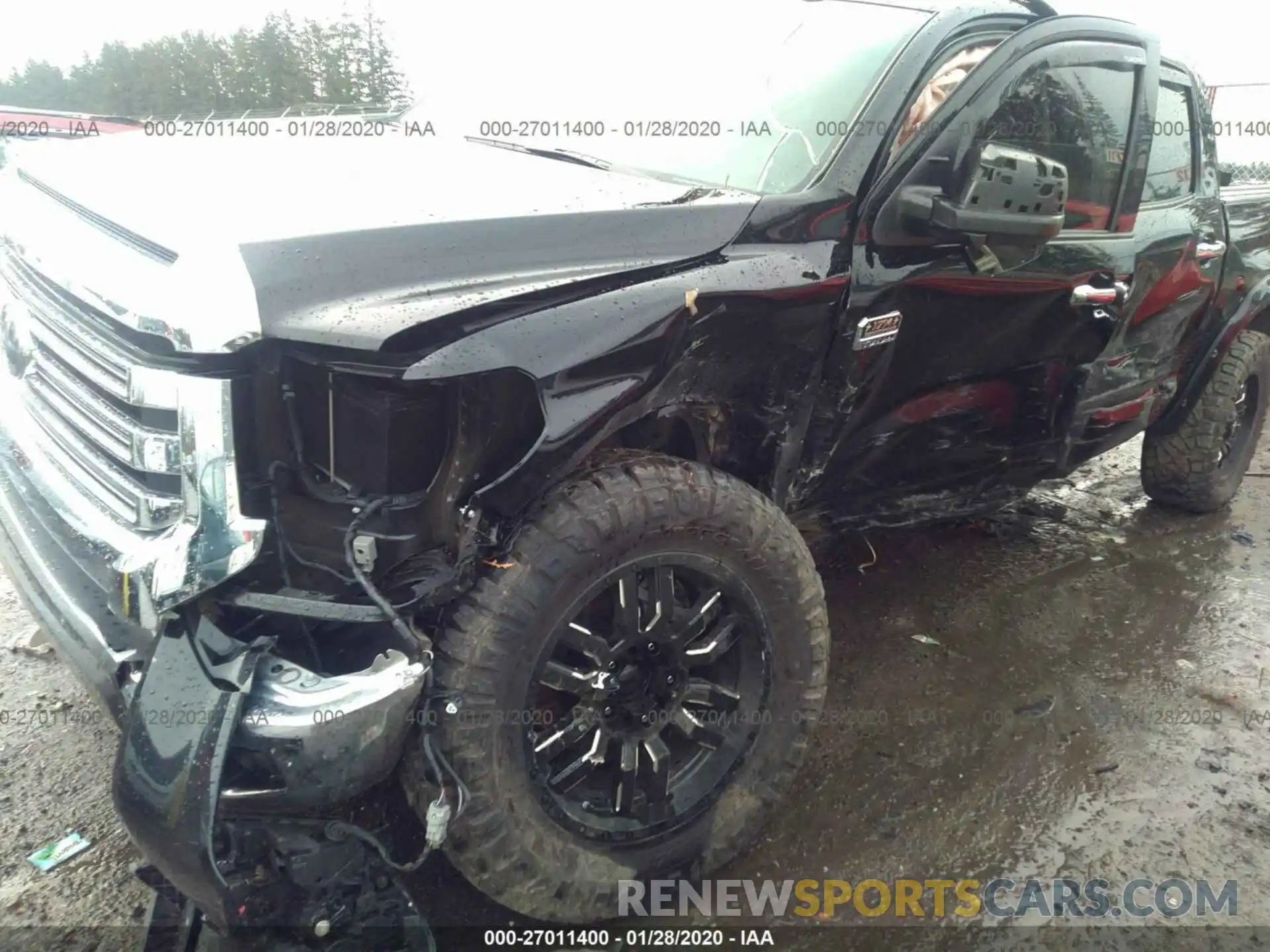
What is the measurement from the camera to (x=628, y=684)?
6.71 feet

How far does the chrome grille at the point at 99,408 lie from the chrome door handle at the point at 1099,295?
2.61 m

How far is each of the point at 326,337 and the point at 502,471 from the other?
0.44 m

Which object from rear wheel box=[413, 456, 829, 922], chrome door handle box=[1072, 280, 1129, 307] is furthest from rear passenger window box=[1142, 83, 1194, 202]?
rear wheel box=[413, 456, 829, 922]

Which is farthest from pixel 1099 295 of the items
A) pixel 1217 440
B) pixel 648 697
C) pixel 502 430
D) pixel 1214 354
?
pixel 502 430

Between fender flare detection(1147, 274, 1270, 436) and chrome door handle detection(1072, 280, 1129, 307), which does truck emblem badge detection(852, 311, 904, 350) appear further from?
fender flare detection(1147, 274, 1270, 436)

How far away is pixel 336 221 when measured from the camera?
1.70 meters

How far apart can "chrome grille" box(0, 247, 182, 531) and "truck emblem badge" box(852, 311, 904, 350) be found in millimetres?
1595

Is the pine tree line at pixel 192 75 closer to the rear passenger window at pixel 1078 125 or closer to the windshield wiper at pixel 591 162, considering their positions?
the windshield wiper at pixel 591 162

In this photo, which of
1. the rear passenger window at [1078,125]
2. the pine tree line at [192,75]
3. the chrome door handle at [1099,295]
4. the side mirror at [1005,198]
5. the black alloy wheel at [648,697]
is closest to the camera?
the black alloy wheel at [648,697]

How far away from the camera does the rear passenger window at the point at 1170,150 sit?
3332 millimetres

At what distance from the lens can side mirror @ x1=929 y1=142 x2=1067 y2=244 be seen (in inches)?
84.7

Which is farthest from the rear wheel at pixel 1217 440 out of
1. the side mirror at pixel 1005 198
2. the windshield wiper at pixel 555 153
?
the windshield wiper at pixel 555 153

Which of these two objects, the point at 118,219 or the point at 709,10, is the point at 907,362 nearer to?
the point at 709,10

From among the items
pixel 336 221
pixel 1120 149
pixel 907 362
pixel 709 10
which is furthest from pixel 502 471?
pixel 1120 149
